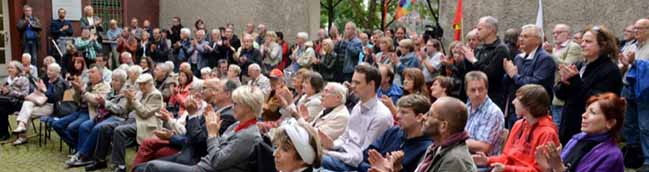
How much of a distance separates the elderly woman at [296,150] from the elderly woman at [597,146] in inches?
45.4

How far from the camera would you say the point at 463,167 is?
3041mm

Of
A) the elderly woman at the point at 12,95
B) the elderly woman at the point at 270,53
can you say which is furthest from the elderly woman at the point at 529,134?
the elderly woman at the point at 270,53

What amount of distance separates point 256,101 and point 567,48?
12.4 ft

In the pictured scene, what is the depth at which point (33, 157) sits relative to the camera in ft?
25.1

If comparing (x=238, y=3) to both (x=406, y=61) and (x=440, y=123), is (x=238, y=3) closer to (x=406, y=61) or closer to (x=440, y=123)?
(x=406, y=61)

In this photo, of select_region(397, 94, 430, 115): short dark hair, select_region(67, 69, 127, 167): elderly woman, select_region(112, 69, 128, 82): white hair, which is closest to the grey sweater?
select_region(397, 94, 430, 115): short dark hair

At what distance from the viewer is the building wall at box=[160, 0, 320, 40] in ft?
47.4

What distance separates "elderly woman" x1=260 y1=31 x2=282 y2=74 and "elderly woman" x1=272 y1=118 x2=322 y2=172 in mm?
8022

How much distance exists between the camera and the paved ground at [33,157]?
23.4 feet

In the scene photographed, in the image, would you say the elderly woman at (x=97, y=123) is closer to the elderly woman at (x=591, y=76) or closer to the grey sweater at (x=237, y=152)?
the grey sweater at (x=237, y=152)

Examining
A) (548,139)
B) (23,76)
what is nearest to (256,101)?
(548,139)

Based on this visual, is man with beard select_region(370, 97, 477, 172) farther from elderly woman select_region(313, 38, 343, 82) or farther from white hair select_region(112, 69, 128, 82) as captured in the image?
elderly woman select_region(313, 38, 343, 82)

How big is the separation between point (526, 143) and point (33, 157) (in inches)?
230

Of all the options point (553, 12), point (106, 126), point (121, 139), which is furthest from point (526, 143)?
point (553, 12)
